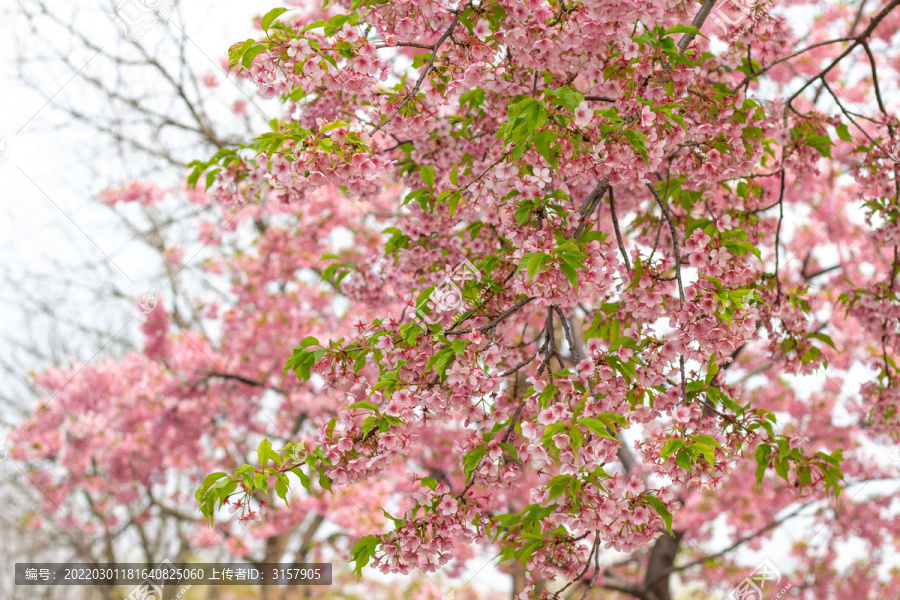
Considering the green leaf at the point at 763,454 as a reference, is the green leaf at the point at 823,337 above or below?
above

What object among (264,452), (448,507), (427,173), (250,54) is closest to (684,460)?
(448,507)

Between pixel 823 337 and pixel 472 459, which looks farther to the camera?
pixel 823 337

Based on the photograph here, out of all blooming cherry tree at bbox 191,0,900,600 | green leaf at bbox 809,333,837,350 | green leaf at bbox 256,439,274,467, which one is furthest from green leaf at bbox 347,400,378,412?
green leaf at bbox 809,333,837,350

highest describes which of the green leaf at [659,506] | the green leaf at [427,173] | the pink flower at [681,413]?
the green leaf at [427,173]

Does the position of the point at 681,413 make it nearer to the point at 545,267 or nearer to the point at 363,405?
the point at 545,267

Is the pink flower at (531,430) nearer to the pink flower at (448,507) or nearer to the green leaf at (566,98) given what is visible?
the pink flower at (448,507)

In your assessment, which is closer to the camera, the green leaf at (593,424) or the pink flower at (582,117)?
the green leaf at (593,424)

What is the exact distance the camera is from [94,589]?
37.7 ft

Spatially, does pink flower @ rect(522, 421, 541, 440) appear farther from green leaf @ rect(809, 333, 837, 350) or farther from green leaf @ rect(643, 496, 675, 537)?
green leaf @ rect(809, 333, 837, 350)

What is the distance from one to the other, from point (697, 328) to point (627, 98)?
3.09 ft

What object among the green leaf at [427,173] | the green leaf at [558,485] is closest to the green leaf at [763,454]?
the green leaf at [558,485]

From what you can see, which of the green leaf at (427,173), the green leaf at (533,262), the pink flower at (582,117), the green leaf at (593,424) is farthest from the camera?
the green leaf at (427,173)

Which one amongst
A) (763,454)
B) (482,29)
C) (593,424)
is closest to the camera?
(593,424)

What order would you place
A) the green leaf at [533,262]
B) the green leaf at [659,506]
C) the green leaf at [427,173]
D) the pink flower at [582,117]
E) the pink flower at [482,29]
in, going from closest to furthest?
the green leaf at [533,262] → the green leaf at [659,506] → the pink flower at [582,117] → the pink flower at [482,29] → the green leaf at [427,173]
